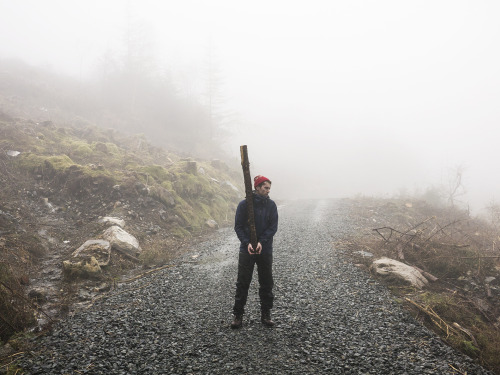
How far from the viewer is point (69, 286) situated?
7.09m

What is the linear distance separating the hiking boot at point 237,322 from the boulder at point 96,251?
521cm

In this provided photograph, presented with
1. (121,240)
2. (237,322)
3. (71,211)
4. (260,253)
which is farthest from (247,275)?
(71,211)

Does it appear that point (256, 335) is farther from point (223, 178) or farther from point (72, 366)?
point (223, 178)

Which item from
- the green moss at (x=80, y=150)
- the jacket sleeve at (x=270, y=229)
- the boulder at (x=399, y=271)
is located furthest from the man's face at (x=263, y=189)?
the green moss at (x=80, y=150)

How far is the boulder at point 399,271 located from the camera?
307 inches

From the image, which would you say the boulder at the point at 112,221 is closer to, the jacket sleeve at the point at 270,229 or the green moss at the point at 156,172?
the green moss at the point at 156,172

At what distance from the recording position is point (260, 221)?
5.65m

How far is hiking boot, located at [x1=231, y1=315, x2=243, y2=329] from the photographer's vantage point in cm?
553

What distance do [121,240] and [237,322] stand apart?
634cm

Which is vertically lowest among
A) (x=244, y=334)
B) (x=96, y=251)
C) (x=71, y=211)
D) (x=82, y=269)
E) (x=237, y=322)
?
(x=244, y=334)

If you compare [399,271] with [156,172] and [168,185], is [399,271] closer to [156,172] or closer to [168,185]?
[168,185]

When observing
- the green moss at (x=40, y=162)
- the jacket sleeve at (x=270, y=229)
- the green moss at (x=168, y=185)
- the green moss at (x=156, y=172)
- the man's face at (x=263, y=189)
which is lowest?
the jacket sleeve at (x=270, y=229)

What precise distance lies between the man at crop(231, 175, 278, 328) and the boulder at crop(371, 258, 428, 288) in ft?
15.2

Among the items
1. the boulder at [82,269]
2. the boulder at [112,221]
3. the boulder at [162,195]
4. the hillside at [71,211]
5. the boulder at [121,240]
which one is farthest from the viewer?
the boulder at [162,195]
